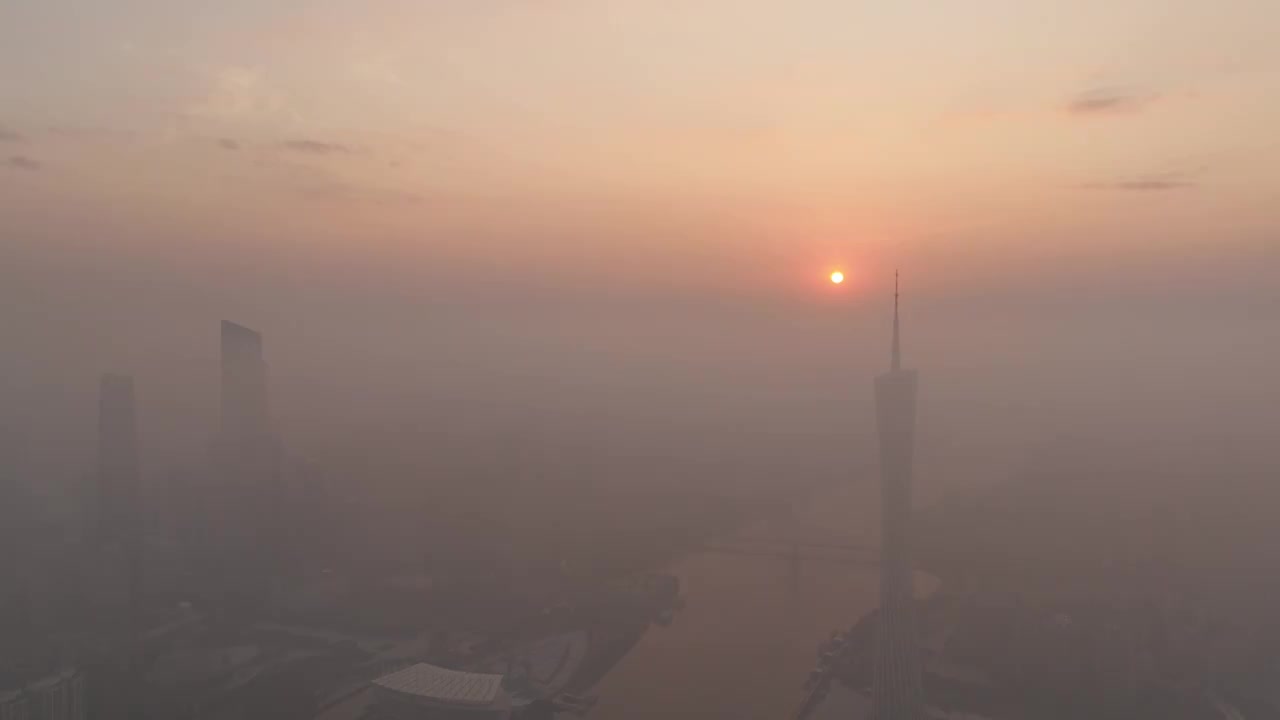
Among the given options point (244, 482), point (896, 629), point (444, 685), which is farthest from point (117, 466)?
point (896, 629)

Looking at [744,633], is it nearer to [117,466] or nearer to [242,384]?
[117,466]

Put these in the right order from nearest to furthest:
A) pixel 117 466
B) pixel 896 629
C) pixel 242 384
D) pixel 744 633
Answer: pixel 896 629, pixel 744 633, pixel 117 466, pixel 242 384

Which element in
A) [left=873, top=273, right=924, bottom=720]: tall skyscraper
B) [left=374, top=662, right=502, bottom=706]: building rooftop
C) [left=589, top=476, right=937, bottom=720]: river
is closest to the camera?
[left=873, top=273, right=924, bottom=720]: tall skyscraper

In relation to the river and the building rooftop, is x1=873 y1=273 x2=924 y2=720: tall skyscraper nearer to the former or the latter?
the river

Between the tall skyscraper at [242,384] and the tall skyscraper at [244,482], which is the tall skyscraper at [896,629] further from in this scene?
the tall skyscraper at [242,384]

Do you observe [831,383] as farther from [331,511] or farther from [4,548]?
[4,548]

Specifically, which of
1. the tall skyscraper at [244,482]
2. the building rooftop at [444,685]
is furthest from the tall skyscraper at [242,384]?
the building rooftop at [444,685]

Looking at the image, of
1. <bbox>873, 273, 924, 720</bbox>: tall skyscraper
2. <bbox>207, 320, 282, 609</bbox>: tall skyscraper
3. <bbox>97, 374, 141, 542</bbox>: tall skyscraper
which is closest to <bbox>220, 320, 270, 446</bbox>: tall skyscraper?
<bbox>207, 320, 282, 609</bbox>: tall skyscraper
